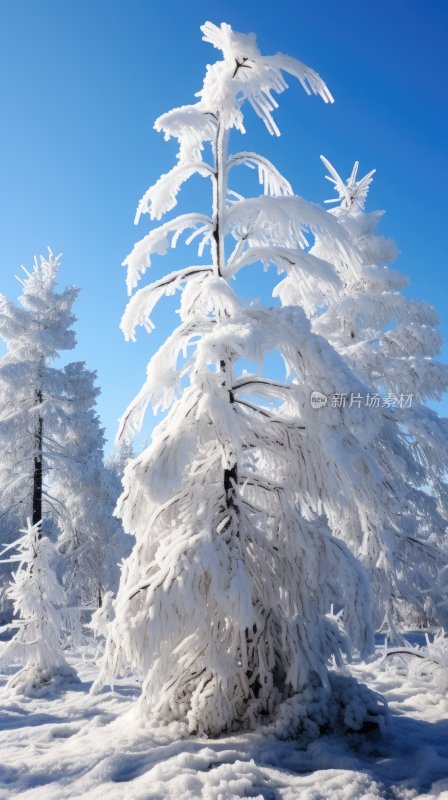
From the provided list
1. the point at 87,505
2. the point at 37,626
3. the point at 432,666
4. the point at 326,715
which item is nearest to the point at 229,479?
the point at 326,715

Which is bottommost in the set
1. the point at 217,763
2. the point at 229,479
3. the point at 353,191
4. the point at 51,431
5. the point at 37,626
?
the point at 217,763

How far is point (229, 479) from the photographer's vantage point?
568 centimetres

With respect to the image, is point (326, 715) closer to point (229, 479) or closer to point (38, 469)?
point (229, 479)

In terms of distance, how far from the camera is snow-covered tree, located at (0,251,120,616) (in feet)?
48.7

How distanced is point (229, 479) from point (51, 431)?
36.3 ft

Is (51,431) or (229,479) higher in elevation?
(51,431)

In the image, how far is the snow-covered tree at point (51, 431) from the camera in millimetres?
14844

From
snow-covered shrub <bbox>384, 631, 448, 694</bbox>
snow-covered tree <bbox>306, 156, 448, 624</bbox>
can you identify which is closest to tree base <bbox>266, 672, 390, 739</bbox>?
snow-covered shrub <bbox>384, 631, 448, 694</bbox>

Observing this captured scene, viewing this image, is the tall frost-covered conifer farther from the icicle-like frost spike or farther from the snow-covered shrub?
the icicle-like frost spike

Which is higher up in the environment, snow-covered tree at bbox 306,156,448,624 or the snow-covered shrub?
snow-covered tree at bbox 306,156,448,624

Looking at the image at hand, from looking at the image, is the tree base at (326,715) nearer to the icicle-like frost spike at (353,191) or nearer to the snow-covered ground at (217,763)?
the snow-covered ground at (217,763)

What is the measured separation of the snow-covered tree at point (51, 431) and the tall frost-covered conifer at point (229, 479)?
9715mm

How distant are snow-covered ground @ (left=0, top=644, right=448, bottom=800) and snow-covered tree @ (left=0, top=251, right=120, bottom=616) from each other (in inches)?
377

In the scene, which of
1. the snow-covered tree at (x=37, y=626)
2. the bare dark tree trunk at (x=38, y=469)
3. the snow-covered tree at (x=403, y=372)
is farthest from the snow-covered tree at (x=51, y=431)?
the snow-covered tree at (x=403, y=372)
